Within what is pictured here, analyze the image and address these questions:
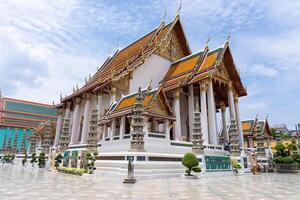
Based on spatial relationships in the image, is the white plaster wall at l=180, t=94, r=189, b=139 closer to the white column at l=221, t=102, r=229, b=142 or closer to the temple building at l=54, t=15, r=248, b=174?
the temple building at l=54, t=15, r=248, b=174

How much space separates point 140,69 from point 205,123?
7041 millimetres

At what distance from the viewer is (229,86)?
20859mm

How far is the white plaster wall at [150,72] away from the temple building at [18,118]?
816 inches

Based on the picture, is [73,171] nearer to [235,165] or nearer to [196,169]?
[196,169]

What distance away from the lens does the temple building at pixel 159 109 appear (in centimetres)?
1196

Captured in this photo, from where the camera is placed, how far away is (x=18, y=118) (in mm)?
37938

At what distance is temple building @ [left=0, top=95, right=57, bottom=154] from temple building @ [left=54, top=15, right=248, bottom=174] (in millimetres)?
13243

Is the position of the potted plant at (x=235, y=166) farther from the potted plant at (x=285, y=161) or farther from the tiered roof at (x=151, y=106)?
the potted plant at (x=285, y=161)

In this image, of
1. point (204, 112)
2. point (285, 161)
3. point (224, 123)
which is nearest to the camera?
point (204, 112)

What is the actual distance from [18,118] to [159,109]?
1277 inches

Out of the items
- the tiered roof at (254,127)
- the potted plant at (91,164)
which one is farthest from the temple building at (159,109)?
the tiered roof at (254,127)

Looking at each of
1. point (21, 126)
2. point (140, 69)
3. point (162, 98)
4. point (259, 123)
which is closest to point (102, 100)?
point (140, 69)

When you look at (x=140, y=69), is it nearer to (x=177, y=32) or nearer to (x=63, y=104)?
(x=177, y=32)

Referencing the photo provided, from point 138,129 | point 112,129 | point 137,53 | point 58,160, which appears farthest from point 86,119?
point 138,129
